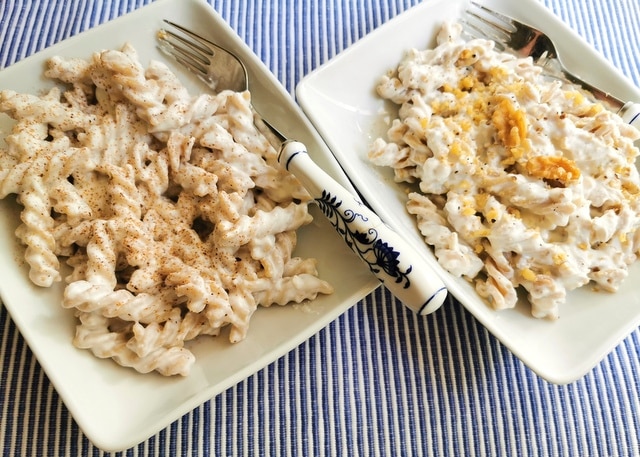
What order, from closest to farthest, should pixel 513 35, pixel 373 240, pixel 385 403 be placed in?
pixel 373 240
pixel 385 403
pixel 513 35

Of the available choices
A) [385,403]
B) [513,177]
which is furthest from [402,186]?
[385,403]

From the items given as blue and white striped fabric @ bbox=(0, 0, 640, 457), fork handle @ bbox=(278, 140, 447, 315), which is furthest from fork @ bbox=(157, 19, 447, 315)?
blue and white striped fabric @ bbox=(0, 0, 640, 457)

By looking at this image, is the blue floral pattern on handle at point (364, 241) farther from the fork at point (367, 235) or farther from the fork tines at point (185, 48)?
the fork tines at point (185, 48)

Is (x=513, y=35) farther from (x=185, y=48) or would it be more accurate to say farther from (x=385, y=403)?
(x=385, y=403)

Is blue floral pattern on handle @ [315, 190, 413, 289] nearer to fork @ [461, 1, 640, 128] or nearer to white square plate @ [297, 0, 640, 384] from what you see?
white square plate @ [297, 0, 640, 384]

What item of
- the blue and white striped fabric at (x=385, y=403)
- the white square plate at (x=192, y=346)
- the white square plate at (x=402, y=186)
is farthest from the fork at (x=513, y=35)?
the blue and white striped fabric at (x=385, y=403)
